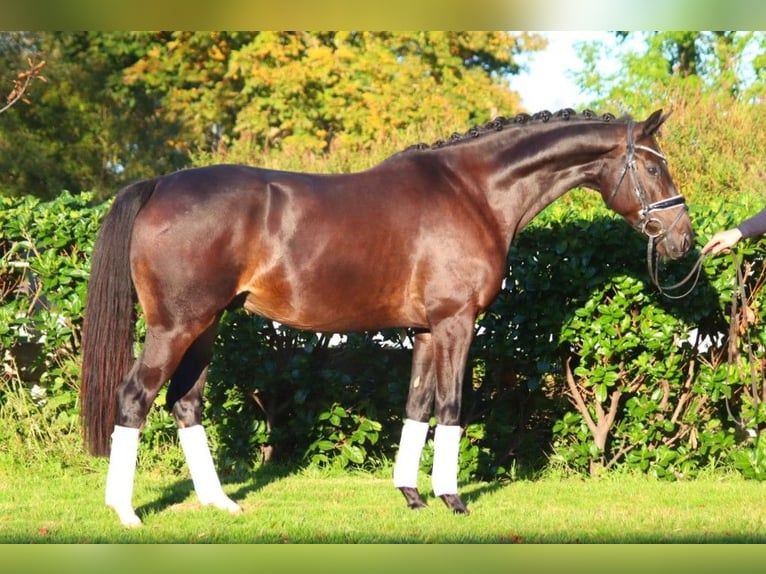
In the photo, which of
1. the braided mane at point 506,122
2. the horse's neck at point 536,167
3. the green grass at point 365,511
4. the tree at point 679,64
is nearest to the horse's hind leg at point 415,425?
the green grass at point 365,511

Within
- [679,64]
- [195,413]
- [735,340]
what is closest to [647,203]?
[735,340]

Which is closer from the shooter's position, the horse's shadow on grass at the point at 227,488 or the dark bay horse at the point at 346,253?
the dark bay horse at the point at 346,253

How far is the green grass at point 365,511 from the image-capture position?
5.58m

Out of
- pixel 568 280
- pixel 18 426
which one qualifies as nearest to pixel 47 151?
pixel 18 426

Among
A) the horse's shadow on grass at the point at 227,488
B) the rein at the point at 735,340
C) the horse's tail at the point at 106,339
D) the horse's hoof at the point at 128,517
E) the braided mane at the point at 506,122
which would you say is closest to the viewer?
the horse's hoof at the point at 128,517

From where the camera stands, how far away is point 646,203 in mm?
6301

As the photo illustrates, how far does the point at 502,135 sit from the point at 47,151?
49.5 ft

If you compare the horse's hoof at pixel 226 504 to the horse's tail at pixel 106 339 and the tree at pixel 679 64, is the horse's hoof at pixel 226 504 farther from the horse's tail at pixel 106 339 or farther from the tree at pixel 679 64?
the tree at pixel 679 64

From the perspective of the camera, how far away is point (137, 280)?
585 cm

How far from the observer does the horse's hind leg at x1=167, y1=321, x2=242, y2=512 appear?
6273 millimetres

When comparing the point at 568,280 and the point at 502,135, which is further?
the point at 568,280

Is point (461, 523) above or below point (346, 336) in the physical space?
below

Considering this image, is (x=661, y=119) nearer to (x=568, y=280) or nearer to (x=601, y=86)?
(x=568, y=280)

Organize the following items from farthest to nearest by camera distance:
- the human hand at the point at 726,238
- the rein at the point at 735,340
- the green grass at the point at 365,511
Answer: the rein at the point at 735,340 → the human hand at the point at 726,238 → the green grass at the point at 365,511
